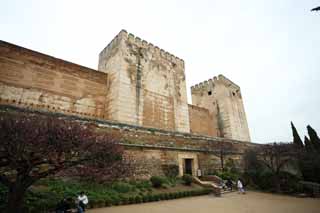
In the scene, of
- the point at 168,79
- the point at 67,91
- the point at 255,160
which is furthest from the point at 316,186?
the point at 67,91

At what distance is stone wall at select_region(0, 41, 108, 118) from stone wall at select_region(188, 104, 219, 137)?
8.64 metres

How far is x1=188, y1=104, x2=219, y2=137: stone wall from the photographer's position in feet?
55.3

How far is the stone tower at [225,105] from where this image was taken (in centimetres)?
1831

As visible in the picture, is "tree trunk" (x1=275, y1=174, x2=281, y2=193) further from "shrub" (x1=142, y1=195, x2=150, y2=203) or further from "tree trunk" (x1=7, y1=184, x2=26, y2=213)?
"tree trunk" (x1=7, y1=184, x2=26, y2=213)

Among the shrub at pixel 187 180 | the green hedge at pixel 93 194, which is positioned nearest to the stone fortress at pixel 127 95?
the shrub at pixel 187 180

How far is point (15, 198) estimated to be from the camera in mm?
4062

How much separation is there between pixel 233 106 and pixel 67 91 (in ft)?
52.2

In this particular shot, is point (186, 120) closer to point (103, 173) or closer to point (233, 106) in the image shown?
point (233, 106)

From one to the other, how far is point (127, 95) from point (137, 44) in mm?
4069

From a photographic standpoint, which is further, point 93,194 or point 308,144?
point 308,144

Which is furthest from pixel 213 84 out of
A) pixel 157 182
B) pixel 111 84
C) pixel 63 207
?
pixel 63 207

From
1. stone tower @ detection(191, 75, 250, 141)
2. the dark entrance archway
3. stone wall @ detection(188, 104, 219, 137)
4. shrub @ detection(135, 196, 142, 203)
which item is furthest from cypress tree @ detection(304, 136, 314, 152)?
shrub @ detection(135, 196, 142, 203)

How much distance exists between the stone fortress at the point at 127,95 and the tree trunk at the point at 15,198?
11.9 ft

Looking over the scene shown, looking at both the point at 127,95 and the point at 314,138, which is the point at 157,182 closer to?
the point at 127,95
